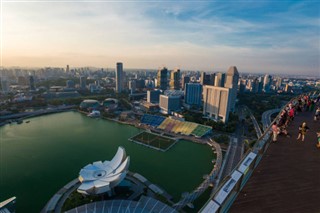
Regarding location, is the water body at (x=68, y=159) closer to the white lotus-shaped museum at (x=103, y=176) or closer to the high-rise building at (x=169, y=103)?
the white lotus-shaped museum at (x=103, y=176)

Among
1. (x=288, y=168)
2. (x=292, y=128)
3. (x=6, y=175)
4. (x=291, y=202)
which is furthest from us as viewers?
(x=6, y=175)

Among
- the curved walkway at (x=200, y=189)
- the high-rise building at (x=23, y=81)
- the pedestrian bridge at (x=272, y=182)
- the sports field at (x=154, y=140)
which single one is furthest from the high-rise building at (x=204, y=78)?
the high-rise building at (x=23, y=81)

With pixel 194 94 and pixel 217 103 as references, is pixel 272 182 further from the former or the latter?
pixel 194 94

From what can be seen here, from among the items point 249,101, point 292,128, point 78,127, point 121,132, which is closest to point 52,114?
point 78,127

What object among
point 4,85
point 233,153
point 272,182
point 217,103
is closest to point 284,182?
point 272,182

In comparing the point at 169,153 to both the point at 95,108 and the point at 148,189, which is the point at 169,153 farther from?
the point at 95,108
